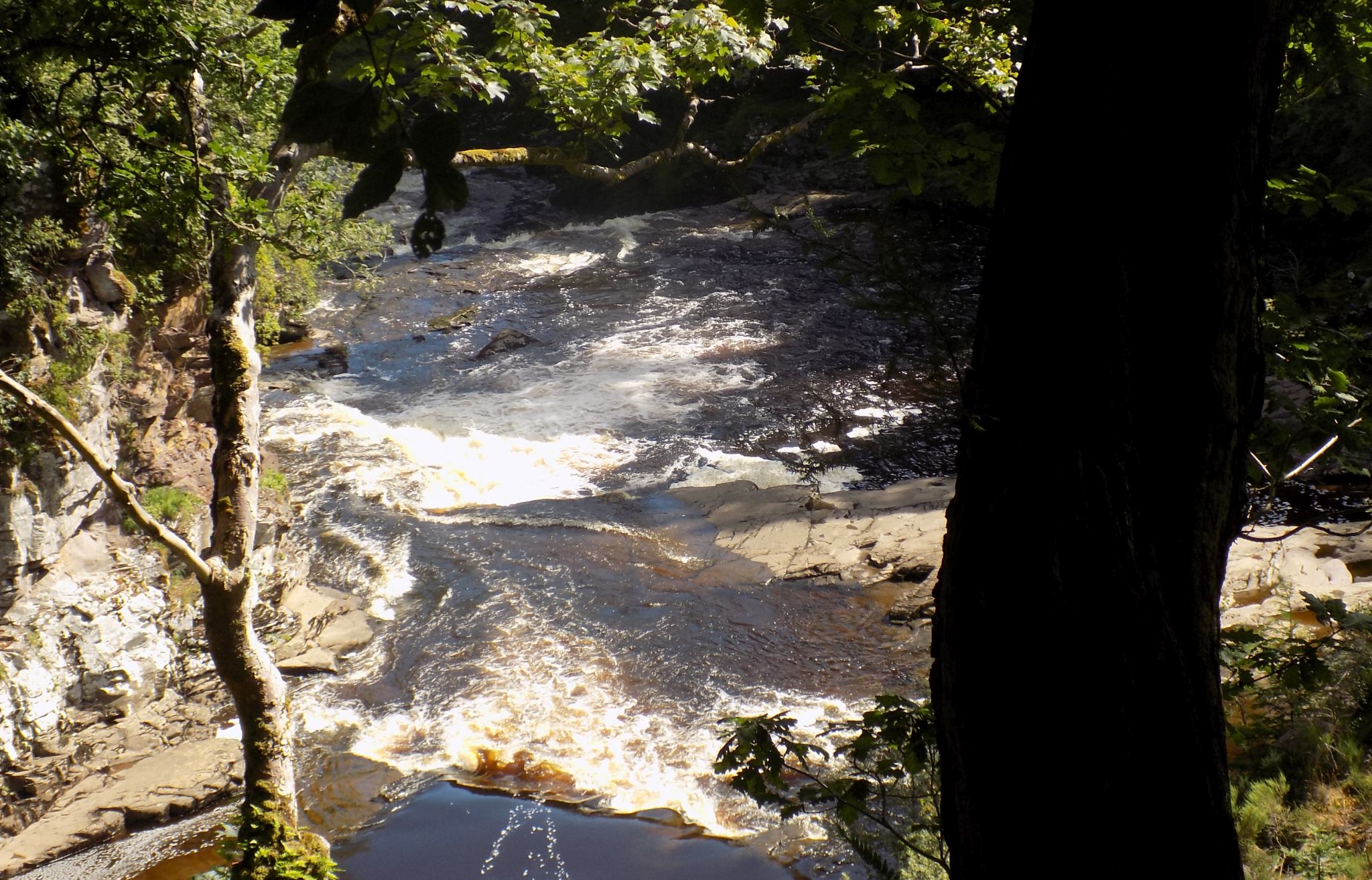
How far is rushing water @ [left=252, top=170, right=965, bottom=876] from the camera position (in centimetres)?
649

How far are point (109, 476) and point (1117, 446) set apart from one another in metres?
4.24

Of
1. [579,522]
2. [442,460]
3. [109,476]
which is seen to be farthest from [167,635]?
[442,460]

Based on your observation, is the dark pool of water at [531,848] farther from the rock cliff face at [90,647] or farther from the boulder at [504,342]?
the boulder at [504,342]

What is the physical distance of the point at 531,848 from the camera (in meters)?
5.50

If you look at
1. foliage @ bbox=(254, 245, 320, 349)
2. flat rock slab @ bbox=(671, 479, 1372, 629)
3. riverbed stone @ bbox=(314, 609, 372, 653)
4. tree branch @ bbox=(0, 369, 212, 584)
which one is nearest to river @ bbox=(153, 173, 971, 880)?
riverbed stone @ bbox=(314, 609, 372, 653)

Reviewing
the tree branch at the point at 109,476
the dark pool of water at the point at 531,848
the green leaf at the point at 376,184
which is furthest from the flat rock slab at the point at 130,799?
the green leaf at the point at 376,184

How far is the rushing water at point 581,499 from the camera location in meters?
6.49

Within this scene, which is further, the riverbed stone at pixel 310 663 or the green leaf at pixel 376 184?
the riverbed stone at pixel 310 663

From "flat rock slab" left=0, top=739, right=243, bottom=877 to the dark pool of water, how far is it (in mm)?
1126

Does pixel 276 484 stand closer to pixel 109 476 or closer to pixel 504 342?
pixel 109 476

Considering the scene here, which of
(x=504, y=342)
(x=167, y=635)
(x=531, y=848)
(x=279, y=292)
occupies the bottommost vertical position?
(x=531, y=848)

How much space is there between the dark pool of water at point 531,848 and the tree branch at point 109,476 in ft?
7.12

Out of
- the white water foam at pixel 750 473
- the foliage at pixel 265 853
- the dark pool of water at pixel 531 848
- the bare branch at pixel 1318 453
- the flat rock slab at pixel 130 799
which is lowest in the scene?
the flat rock slab at pixel 130 799

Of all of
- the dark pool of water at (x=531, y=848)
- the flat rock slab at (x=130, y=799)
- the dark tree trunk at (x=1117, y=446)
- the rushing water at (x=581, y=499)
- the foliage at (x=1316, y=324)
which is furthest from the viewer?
the rushing water at (x=581, y=499)
